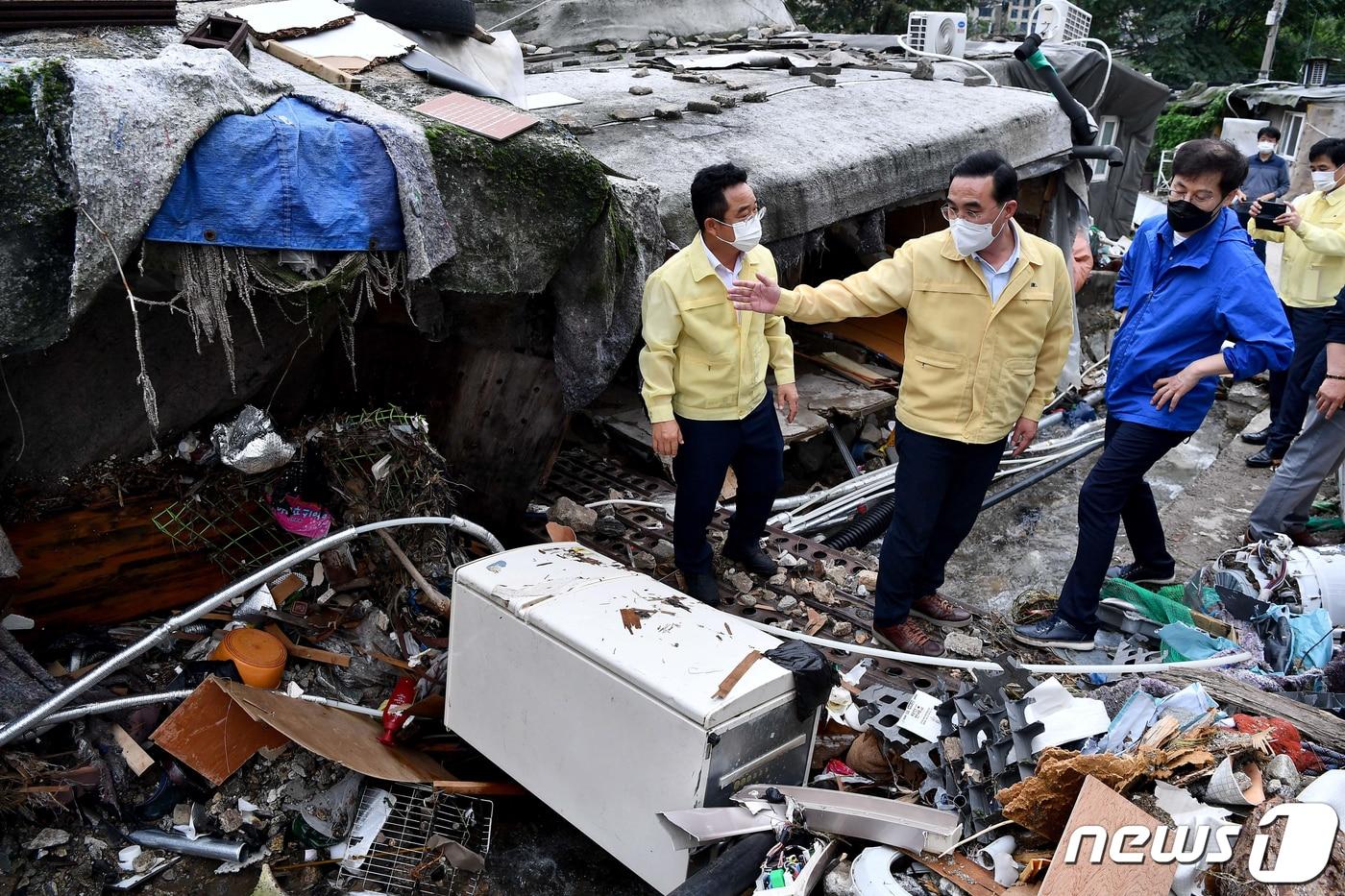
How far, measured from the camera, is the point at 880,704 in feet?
10.4

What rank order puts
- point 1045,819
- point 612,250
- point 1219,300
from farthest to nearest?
point 612,250 < point 1219,300 < point 1045,819

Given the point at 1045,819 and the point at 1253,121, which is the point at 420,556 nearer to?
the point at 1045,819

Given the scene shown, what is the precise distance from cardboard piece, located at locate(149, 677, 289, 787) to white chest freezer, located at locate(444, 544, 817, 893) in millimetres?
713

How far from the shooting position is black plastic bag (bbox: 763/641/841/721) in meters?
2.52

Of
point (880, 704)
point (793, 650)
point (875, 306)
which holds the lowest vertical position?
point (880, 704)

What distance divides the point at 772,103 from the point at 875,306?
311 cm

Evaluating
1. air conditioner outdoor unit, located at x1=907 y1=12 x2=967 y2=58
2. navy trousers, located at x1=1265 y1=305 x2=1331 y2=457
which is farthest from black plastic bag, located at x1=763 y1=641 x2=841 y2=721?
air conditioner outdoor unit, located at x1=907 y1=12 x2=967 y2=58

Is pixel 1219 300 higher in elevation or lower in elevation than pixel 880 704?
higher

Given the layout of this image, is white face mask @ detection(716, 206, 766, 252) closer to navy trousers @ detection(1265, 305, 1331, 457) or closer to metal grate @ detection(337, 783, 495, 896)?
metal grate @ detection(337, 783, 495, 896)

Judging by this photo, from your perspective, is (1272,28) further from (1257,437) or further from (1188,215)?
(1188,215)

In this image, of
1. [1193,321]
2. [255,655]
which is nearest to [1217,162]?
[1193,321]

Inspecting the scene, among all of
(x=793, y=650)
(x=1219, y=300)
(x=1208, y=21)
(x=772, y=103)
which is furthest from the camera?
(x=1208, y=21)

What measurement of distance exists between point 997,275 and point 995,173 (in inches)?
13.1

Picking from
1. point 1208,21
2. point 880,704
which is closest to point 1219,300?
point 880,704
